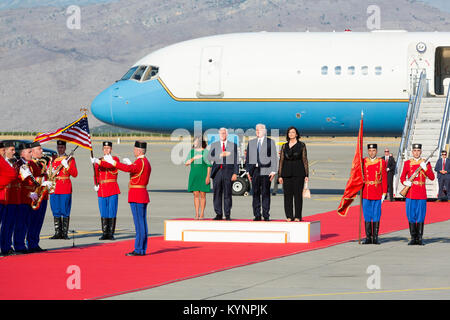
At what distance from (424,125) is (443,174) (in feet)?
6.12

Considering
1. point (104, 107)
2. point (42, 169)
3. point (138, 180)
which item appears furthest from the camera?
point (104, 107)

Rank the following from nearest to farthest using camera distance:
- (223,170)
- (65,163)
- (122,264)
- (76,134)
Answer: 1. (122,264)
2. (76,134)
3. (65,163)
4. (223,170)

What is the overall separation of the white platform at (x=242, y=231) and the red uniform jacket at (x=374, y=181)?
1323 millimetres

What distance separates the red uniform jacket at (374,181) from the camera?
19.0 metres

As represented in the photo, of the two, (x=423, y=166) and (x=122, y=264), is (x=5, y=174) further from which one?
(x=423, y=166)

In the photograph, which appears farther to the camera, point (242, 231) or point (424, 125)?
point (424, 125)

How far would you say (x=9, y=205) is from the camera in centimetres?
1714

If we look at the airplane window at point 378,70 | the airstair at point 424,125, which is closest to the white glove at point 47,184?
the airstair at point 424,125

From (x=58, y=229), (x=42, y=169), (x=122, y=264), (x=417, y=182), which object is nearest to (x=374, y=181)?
(x=417, y=182)

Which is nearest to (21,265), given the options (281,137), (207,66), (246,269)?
(246,269)

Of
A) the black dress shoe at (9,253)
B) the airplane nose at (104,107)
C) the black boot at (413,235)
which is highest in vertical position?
the airplane nose at (104,107)

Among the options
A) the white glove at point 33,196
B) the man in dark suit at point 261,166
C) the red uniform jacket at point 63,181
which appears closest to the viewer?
the white glove at point 33,196

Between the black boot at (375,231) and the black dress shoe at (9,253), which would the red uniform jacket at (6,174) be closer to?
the black dress shoe at (9,253)

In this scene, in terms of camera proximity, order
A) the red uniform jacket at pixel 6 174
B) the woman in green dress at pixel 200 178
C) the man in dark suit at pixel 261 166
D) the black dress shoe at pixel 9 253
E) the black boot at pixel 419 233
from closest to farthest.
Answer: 1. the red uniform jacket at pixel 6 174
2. the black dress shoe at pixel 9 253
3. the black boot at pixel 419 233
4. the man in dark suit at pixel 261 166
5. the woman in green dress at pixel 200 178
